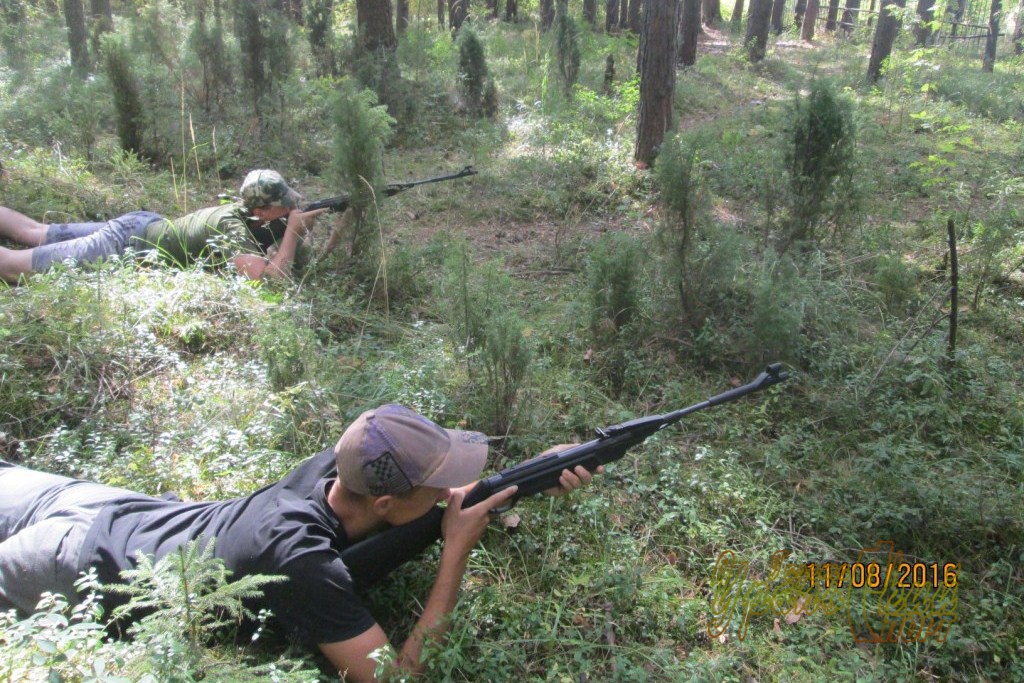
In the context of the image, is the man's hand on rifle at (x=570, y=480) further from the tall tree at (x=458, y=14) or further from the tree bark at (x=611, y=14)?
the tree bark at (x=611, y=14)

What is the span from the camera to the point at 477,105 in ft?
32.2

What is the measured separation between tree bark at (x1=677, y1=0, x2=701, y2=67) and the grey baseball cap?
44.4 feet

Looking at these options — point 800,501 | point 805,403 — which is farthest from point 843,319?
point 800,501

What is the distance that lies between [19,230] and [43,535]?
3.85m

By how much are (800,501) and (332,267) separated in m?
3.75

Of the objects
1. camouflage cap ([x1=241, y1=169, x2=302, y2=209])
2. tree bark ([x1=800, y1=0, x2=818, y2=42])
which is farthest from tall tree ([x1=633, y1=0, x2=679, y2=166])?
tree bark ([x1=800, y1=0, x2=818, y2=42])

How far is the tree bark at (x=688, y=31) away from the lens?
1367 cm

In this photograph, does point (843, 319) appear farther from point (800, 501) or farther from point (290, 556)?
point (290, 556)

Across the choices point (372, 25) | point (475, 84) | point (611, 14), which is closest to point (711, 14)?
point (611, 14)

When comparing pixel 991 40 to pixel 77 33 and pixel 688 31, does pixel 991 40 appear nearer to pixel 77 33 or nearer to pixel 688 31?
pixel 688 31

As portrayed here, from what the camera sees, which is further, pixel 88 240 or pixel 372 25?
pixel 372 25

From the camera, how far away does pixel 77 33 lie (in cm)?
1193

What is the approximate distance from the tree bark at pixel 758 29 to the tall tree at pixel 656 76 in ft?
27.3
